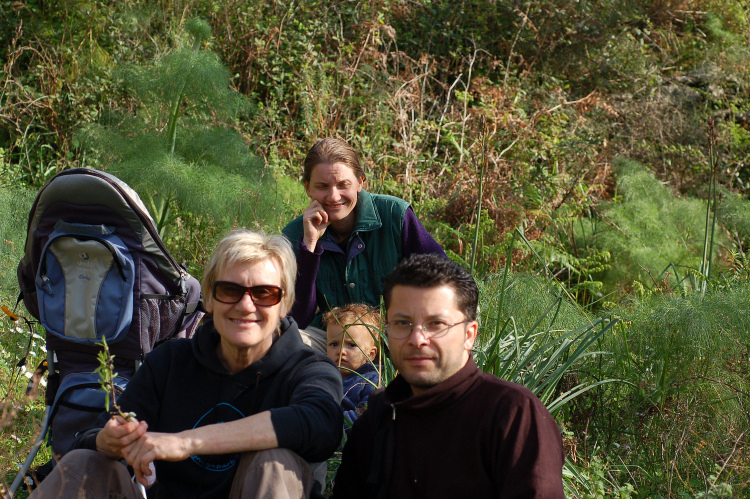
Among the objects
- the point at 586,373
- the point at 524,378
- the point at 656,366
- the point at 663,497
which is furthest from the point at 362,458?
the point at 656,366

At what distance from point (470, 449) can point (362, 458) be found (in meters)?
0.41

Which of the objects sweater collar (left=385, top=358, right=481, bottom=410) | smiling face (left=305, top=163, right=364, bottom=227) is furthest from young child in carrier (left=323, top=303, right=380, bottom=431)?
sweater collar (left=385, top=358, right=481, bottom=410)

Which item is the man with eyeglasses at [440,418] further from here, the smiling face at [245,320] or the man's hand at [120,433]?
the man's hand at [120,433]

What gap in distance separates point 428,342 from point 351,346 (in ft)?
4.95

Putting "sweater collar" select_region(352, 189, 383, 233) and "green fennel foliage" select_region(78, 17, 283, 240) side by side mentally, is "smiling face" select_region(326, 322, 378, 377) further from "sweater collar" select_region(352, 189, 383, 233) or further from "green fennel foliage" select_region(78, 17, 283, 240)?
"green fennel foliage" select_region(78, 17, 283, 240)

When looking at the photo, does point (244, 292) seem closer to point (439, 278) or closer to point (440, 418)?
point (439, 278)

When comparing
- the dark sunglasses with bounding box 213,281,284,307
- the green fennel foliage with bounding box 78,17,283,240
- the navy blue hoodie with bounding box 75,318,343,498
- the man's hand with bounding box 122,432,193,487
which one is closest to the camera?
the man's hand with bounding box 122,432,193,487

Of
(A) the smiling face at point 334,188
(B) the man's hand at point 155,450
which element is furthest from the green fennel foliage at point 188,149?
(B) the man's hand at point 155,450

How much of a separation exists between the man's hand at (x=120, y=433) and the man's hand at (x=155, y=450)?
0.02 meters

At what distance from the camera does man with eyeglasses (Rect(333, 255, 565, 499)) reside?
2.32 m

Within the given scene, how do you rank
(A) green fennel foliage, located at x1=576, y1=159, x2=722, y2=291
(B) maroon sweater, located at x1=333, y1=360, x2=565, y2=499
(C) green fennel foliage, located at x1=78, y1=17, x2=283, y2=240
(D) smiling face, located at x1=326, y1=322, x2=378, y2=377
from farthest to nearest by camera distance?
(A) green fennel foliage, located at x1=576, y1=159, x2=722, y2=291 < (C) green fennel foliage, located at x1=78, y1=17, x2=283, y2=240 < (D) smiling face, located at x1=326, y1=322, x2=378, y2=377 < (B) maroon sweater, located at x1=333, y1=360, x2=565, y2=499

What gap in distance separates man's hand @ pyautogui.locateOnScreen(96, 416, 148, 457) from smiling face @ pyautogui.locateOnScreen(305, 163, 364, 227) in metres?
1.91

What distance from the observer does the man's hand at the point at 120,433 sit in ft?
8.10

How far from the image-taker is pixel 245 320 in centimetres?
279
